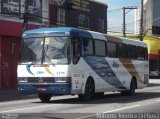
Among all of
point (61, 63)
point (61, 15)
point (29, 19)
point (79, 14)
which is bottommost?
point (61, 63)

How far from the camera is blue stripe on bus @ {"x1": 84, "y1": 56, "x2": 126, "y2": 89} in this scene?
77.4 feet

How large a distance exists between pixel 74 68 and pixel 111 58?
4.54 m

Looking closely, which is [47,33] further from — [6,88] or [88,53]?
[6,88]

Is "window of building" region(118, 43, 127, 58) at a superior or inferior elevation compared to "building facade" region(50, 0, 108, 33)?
inferior

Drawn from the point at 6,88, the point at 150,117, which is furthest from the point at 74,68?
the point at 6,88

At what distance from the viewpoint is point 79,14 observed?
45.6 m

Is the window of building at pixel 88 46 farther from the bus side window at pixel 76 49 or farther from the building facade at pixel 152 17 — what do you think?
the building facade at pixel 152 17

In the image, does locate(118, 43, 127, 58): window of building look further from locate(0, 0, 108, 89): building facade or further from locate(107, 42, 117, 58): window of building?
locate(0, 0, 108, 89): building facade

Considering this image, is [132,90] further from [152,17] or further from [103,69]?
[152,17]

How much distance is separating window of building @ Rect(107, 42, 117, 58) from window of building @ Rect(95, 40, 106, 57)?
601 mm

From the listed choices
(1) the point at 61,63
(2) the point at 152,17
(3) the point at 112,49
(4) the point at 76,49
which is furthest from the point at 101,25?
(2) the point at 152,17

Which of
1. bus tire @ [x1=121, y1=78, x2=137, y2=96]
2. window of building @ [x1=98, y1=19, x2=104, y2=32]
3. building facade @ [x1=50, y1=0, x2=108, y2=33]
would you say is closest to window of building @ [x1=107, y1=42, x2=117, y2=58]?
bus tire @ [x1=121, y1=78, x2=137, y2=96]

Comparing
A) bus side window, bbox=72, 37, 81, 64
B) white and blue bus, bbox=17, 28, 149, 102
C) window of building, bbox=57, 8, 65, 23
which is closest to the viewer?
white and blue bus, bbox=17, 28, 149, 102

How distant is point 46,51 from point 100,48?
378cm
